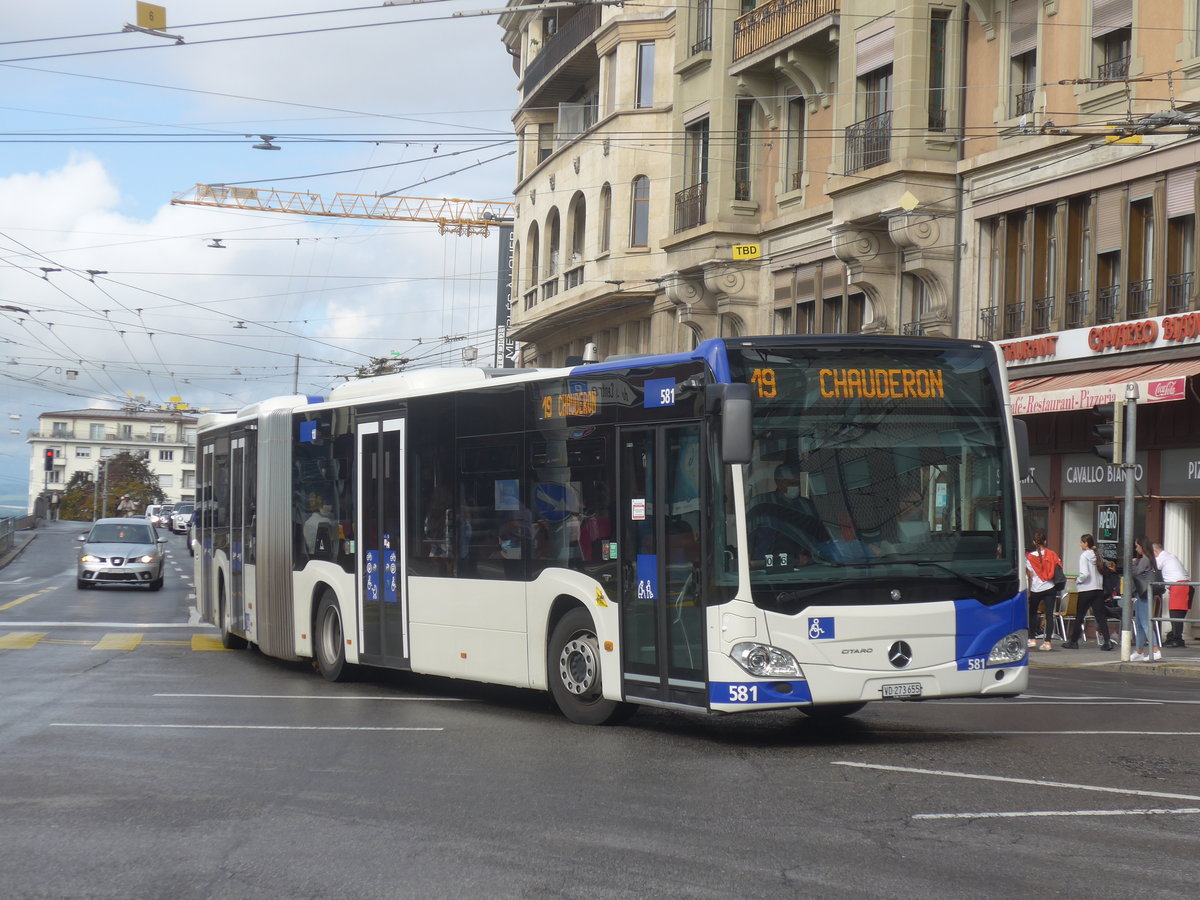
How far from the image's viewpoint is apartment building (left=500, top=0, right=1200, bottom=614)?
23766 mm

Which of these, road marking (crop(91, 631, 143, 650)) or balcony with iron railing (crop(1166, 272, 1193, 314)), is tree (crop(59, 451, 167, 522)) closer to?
road marking (crop(91, 631, 143, 650))

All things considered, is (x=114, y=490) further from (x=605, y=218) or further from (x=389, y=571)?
(x=389, y=571)

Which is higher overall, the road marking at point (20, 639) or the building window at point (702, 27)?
the building window at point (702, 27)

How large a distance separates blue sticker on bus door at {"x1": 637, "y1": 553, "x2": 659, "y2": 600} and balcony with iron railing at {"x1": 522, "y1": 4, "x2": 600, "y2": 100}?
3140 cm

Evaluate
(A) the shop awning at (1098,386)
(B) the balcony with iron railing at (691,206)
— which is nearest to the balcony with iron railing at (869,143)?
(A) the shop awning at (1098,386)

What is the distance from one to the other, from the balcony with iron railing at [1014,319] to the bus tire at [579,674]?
16112 mm

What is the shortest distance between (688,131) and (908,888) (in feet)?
104

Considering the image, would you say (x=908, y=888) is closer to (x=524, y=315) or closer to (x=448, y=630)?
(x=448, y=630)

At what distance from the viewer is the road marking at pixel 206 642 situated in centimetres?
2079

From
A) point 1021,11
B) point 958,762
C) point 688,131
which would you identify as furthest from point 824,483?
point 688,131

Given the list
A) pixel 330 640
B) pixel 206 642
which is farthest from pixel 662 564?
pixel 206 642

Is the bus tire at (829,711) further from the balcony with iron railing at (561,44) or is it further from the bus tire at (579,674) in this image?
the balcony with iron railing at (561,44)

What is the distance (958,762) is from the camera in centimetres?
1041

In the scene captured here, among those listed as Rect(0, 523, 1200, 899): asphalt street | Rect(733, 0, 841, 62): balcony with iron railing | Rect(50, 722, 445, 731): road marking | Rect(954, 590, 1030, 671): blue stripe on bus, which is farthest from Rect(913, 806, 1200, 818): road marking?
Rect(733, 0, 841, 62): balcony with iron railing
